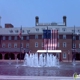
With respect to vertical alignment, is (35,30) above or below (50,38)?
above

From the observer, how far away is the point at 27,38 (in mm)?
73500

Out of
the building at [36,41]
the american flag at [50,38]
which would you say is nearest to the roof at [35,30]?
the building at [36,41]

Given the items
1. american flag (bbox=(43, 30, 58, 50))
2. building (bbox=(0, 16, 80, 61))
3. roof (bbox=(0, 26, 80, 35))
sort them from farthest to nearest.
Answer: roof (bbox=(0, 26, 80, 35)) → building (bbox=(0, 16, 80, 61)) → american flag (bbox=(43, 30, 58, 50))

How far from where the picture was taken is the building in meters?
68.2

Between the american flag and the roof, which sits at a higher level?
the roof

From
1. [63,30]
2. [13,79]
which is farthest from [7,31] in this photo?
[13,79]

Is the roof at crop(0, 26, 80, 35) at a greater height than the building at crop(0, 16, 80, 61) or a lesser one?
greater

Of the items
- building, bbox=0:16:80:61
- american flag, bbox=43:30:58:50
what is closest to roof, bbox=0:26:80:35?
building, bbox=0:16:80:61

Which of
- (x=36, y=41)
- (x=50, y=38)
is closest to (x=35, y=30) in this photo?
(x=36, y=41)

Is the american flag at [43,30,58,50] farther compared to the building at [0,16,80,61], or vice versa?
the building at [0,16,80,61]

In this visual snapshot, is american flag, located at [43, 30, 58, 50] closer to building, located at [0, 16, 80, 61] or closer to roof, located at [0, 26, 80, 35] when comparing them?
building, located at [0, 16, 80, 61]

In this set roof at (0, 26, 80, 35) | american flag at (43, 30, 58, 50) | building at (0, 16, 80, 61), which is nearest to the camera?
american flag at (43, 30, 58, 50)

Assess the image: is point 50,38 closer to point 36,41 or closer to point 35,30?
point 36,41

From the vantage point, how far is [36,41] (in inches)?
2753
